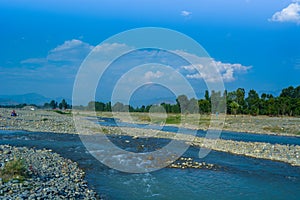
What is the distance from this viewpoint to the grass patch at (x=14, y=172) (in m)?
11.9

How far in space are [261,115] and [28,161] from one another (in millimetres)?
72655

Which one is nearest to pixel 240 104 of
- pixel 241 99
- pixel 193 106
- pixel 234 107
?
pixel 241 99

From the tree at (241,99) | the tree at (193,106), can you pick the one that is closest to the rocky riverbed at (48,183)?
the tree at (193,106)

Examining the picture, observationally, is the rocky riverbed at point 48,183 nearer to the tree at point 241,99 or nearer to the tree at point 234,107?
the tree at point 234,107

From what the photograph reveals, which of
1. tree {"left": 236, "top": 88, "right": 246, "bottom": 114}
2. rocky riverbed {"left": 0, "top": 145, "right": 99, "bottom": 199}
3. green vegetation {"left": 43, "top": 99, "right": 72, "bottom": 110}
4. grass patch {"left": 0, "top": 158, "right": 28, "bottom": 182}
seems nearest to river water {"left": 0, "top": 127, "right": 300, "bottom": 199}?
rocky riverbed {"left": 0, "top": 145, "right": 99, "bottom": 199}

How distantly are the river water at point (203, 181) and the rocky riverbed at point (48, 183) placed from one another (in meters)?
0.76

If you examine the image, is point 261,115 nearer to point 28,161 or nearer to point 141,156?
point 141,156

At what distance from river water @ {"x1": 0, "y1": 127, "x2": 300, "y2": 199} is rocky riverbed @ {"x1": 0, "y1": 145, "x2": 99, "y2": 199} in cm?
76

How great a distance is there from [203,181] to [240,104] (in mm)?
75289

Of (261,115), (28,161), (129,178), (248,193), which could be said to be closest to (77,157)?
(28,161)

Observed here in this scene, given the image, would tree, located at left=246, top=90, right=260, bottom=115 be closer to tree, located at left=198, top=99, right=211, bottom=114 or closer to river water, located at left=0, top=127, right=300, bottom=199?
tree, located at left=198, top=99, right=211, bottom=114

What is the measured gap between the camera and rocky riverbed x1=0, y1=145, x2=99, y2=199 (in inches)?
413

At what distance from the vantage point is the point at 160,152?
23078 mm

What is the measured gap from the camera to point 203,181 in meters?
15.3
